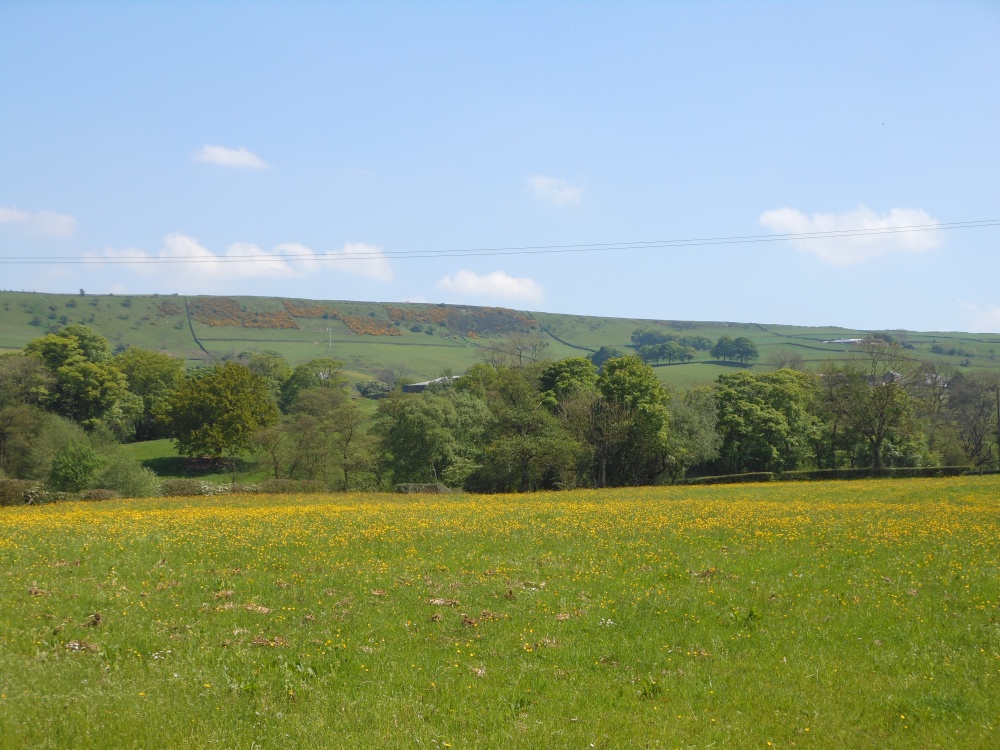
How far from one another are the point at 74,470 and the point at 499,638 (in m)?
46.0

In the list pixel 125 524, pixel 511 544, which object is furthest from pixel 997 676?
pixel 125 524

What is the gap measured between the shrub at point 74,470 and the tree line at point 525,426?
0.09 metres

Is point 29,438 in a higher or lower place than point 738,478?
higher

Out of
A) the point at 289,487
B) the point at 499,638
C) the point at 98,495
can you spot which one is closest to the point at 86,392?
the point at 289,487

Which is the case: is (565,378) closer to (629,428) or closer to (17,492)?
(629,428)

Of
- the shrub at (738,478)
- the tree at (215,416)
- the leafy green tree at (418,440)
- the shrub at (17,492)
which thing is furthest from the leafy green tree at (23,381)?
the shrub at (738,478)

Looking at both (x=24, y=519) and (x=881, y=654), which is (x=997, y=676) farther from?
(x=24, y=519)

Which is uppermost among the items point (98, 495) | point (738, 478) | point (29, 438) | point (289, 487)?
point (98, 495)

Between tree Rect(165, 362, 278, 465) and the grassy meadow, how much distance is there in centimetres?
6486

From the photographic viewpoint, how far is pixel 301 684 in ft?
35.5

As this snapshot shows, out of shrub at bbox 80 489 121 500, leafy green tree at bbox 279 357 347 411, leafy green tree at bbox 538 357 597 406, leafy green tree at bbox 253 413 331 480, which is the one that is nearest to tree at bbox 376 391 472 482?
leafy green tree at bbox 253 413 331 480

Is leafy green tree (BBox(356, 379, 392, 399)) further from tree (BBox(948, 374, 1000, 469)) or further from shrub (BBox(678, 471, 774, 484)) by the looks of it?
tree (BBox(948, 374, 1000, 469))

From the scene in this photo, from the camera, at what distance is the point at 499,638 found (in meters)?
13.2

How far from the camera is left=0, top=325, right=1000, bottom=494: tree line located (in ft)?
209
